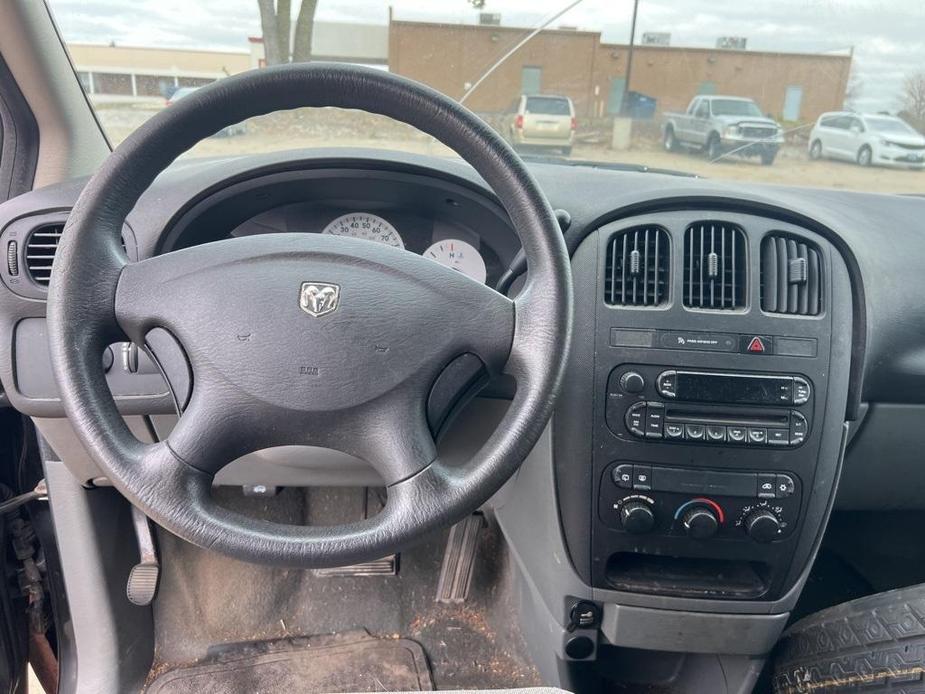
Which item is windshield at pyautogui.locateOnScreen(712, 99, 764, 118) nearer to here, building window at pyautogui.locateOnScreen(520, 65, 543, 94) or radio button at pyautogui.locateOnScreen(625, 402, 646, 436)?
building window at pyautogui.locateOnScreen(520, 65, 543, 94)

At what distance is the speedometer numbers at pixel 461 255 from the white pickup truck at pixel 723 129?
0.56 meters

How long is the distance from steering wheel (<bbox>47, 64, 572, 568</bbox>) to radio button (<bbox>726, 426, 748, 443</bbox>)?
50 centimetres

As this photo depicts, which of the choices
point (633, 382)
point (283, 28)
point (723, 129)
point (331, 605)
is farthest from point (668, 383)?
point (331, 605)

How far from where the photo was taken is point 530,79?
1680 mm

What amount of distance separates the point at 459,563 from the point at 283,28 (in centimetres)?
140

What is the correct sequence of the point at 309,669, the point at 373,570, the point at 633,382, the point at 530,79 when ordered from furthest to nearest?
the point at 373,570, the point at 309,669, the point at 530,79, the point at 633,382

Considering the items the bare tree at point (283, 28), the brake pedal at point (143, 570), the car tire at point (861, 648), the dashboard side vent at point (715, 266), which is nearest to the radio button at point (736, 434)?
the dashboard side vent at point (715, 266)

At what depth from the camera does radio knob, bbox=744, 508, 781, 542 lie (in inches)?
56.2

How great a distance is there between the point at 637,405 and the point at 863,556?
106 cm

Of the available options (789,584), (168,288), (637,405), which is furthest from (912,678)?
(168,288)

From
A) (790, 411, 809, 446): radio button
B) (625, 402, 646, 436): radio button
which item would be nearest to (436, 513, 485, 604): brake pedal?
(625, 402, 646, 436): radio button

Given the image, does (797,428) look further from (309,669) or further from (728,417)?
(309,669)

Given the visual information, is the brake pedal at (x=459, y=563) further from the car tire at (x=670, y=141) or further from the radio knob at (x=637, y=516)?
the car tire at (x=670, y=141)

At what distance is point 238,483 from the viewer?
1.78 metres
